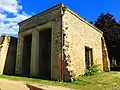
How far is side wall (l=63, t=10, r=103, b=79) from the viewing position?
14.2m

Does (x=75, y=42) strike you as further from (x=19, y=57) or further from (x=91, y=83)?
(x=19, y=57)

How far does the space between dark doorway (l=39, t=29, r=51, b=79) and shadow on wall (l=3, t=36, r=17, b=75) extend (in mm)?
4902

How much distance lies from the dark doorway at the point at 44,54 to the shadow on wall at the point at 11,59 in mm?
4902

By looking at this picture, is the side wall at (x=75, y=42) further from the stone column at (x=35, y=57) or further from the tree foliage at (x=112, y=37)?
the tree foliage at (x=112, y=37)

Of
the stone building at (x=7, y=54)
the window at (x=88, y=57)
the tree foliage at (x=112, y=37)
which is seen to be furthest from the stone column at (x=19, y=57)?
the tree foliage at (x=112, y=37)

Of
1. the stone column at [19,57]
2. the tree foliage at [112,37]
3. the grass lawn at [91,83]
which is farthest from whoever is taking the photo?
the tree foliage at [112,37]

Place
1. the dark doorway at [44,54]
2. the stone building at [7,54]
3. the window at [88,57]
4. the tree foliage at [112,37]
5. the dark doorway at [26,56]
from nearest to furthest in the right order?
1. the dark doorway at [44,54]
2. the window at [88,57]
3. the dark doorway at [26,56]
4. the stone building at [7,54]
5. the tree foliage at [112,37]

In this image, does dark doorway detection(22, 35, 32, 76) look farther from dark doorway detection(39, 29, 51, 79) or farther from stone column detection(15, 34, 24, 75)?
dark doorway detection(39, 29, 51, 79)

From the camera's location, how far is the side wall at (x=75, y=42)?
14218 mm

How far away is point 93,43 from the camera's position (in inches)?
747

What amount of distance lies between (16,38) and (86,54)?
9.36m

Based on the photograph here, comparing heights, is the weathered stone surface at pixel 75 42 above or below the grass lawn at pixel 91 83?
above

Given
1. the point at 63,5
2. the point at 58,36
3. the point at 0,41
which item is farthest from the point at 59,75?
the point at 0,41

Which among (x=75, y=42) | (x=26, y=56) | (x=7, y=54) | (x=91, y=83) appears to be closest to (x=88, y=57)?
(x=75, y=42)
